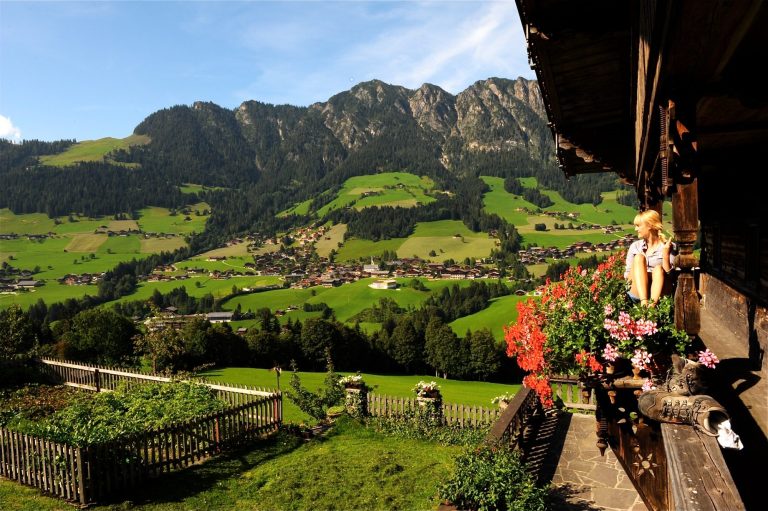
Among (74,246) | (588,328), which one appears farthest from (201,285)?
(588,328)

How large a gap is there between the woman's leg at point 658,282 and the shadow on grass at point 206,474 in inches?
411

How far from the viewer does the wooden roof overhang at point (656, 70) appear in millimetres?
2412

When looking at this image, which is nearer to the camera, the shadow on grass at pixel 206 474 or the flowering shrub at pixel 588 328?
the flowering shrub at pixel 588 328

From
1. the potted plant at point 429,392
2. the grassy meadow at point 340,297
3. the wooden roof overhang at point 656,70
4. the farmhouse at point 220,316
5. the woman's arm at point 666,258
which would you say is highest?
the wooden roof overhang at point 656,70

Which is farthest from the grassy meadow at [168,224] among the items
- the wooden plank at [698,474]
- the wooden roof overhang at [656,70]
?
the wooden plank at [698,474]

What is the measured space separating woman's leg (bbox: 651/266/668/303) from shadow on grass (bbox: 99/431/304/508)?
1044 cm

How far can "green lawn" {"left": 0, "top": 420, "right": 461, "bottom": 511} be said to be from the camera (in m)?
9.79

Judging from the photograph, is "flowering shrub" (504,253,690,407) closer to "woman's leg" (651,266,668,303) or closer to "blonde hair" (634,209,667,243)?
"woman's leg" (651,266,668,303)

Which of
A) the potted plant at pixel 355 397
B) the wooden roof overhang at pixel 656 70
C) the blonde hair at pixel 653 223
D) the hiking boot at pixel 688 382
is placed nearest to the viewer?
the wooden roof overhang at pixel 656 70

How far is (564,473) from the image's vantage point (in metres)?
9.77

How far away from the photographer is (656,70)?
2.99 metres

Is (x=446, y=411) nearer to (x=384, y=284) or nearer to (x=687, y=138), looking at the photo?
(x=687, y=138)

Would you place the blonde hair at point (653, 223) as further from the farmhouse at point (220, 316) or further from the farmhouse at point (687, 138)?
the farmhouse at point (220, 316)

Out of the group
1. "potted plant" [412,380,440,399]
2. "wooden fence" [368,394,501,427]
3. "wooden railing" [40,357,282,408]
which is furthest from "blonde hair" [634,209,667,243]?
"wooden railing" [40,357,282,408]
